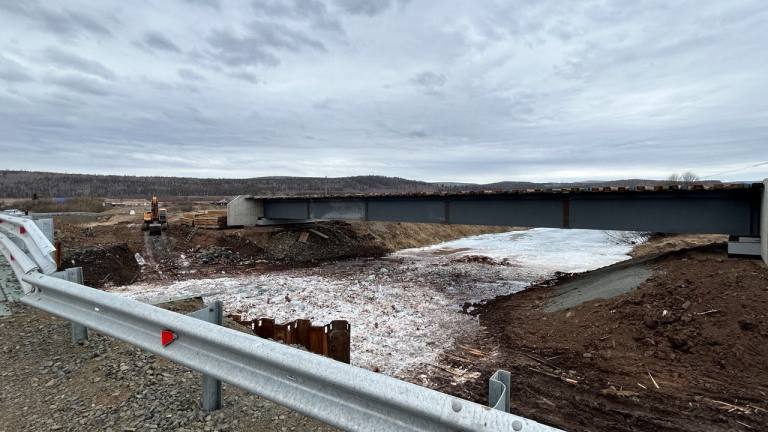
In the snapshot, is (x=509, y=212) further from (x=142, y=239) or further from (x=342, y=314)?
(x=142, y=239)

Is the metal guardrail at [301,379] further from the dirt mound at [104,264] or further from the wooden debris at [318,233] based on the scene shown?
the wooden debris at [318,233]

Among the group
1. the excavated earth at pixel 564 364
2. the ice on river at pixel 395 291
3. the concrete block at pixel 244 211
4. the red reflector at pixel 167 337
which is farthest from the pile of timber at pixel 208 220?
the red reflector at pixel 167 337

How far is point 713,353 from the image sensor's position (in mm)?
8109

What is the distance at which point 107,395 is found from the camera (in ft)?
11.5

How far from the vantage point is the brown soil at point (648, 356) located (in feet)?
20.9

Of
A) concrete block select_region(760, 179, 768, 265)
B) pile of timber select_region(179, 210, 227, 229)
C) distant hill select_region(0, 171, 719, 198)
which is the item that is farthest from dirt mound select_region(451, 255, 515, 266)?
distant hill select_region(0, 171, 719, 198)

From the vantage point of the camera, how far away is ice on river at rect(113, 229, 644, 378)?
33.2 feet

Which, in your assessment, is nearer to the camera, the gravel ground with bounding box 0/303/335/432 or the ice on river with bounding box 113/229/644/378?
the gravel ground with bounding box 0/303/335/432

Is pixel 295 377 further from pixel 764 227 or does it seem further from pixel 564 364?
pixel 764 227

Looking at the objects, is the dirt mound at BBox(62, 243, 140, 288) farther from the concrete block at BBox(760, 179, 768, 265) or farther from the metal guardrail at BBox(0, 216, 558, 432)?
the concrete block at BBox(760, 179, 768, 265)

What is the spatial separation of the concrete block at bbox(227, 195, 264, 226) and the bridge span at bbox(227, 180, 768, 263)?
540 centimetres

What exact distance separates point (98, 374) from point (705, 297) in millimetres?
11581

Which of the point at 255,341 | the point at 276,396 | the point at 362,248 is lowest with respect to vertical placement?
the point at 362,248

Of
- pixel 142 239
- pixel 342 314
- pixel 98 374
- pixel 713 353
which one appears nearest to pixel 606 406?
pixel 713 353
